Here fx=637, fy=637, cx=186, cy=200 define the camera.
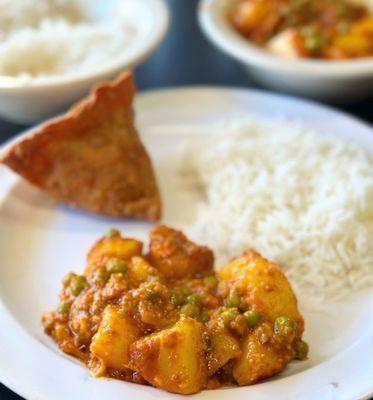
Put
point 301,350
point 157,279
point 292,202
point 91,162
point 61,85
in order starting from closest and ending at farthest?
point 301,350, point 157,279, point 292,202, point 91,162, point 61,85

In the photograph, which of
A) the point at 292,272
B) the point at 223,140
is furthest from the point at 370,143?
the point at 292,272

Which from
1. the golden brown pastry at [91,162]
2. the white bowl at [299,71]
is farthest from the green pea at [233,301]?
the white bowl at [299,71]

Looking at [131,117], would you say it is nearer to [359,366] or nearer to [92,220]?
[92,220]

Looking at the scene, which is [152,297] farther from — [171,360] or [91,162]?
[91,162]

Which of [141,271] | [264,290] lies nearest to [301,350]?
[264,290]

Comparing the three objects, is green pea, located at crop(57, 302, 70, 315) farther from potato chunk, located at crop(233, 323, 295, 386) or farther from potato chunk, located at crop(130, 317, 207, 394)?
potato chunk, located at crop(233, 323, 295, 386)

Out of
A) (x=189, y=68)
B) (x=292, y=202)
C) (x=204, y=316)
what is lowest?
(x=189, y=68)
